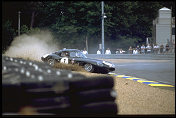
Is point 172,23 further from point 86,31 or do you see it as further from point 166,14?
point 86,31

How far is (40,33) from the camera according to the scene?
7578 millimetres

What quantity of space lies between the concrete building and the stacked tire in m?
40.3

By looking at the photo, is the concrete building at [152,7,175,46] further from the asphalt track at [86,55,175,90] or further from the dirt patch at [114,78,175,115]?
the dirt patch at [114,78,175,115]

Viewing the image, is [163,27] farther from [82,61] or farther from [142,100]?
[142,100]

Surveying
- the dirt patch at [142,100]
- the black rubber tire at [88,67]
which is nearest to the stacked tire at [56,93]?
the dirt patch at [142,100]

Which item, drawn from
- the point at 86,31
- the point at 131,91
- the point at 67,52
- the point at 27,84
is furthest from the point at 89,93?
the point at 67,52

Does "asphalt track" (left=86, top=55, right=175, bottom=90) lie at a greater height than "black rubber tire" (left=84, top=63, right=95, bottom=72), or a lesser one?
lesser

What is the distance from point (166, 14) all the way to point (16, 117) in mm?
42467

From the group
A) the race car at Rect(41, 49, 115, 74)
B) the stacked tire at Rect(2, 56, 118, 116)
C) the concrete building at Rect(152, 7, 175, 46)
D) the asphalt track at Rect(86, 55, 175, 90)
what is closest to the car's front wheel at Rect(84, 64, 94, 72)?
the race car at Rect(41, 49, 115, 74)

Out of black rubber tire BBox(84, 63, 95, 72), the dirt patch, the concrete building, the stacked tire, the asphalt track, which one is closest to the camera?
the stacked tire

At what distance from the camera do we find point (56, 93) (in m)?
1.76

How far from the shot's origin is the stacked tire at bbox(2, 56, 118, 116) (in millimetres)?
1731

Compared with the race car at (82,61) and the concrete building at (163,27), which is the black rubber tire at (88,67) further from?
the concrete building at (163,27)

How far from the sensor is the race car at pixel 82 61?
13.6 meters
